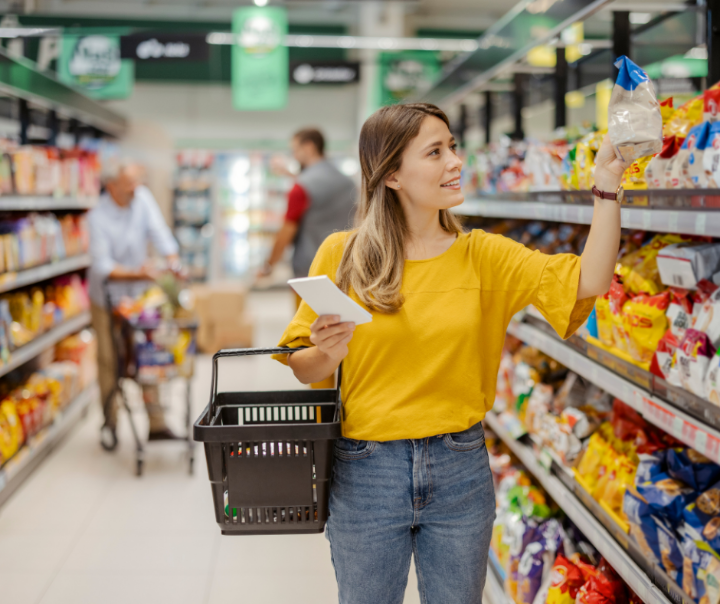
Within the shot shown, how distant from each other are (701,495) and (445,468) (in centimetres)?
68

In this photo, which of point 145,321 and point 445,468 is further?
point 145,321

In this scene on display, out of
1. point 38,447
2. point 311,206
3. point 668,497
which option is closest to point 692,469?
point 668,497

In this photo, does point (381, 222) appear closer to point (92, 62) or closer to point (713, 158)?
point (713, 158)

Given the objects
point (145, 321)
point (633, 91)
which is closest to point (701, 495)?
point (633, 91)

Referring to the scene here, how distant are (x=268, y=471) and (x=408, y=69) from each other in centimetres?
921

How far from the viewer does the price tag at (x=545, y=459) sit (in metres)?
2.54

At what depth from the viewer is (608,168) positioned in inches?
54.4

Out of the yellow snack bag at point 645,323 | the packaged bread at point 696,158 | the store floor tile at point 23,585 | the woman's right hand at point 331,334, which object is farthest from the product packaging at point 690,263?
the store floor tile at point 23,585

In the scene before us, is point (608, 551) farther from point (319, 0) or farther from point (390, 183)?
point (319, 0)

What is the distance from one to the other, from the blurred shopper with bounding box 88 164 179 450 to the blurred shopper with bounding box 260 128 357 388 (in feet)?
2.77

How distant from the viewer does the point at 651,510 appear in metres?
1.83

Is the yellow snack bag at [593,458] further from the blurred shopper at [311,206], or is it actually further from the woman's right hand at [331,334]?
the blurred shopper at [311,206]

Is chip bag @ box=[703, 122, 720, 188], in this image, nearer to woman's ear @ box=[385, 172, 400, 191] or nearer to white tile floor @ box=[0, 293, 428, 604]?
woman's ear @ box=[385, 172, 400, 191]

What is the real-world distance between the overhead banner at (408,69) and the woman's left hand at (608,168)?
8.87 m
